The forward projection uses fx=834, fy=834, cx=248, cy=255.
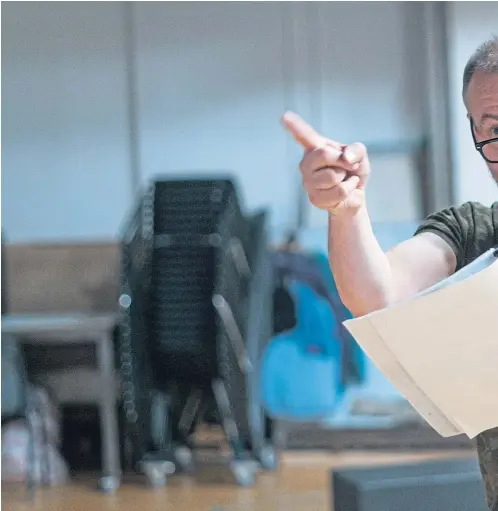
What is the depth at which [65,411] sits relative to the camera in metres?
3.84

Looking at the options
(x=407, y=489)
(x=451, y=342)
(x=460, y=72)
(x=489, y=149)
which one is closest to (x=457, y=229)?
(x=489, y=149)

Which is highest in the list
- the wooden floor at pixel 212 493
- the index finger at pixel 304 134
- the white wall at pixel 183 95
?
the white wall at pixel 183 95

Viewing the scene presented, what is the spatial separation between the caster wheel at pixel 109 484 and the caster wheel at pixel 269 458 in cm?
59

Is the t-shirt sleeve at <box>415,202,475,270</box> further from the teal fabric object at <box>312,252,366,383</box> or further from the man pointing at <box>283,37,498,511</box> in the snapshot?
the teal fabric object at <box>312,252,366,383</box>

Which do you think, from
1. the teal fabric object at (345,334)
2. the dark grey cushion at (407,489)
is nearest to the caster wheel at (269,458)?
the teal fabric object at (345,334)

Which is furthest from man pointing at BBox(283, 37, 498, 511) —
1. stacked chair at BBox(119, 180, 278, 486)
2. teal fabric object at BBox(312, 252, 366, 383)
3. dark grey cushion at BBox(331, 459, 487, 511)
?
teal fabric object at BBox(312, 252, 366, 383)

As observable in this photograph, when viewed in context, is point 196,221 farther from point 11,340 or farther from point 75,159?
point 75,159

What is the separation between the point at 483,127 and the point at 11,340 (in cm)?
276

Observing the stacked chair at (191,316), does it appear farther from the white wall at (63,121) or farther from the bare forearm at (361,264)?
the bare forearm at (361,264)

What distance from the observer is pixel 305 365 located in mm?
3824

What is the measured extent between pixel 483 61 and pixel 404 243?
0.24 m

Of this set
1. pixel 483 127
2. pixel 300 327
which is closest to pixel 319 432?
pixel 300 327

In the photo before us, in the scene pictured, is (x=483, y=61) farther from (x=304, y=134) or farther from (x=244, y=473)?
(x=244, y=473)

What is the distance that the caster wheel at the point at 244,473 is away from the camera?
3262 mm
